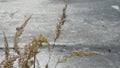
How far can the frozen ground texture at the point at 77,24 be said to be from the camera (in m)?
3.55

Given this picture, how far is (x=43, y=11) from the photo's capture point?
5.91 meters

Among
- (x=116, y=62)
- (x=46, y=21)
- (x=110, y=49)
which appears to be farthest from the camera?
(x=46, y=21)

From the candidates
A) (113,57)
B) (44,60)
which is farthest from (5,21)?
(113,57)

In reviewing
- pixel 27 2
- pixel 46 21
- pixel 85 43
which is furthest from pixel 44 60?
pixel 27 2

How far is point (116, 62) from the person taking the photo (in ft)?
10.9

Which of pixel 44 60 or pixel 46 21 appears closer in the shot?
pixel 44 60

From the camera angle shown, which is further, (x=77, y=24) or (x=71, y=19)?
(x=71, y=19)

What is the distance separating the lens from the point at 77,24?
493 centimetres

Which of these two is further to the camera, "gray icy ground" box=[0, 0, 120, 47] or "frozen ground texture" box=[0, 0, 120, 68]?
"gray icy ground" box=[0, 0, 120, 47]

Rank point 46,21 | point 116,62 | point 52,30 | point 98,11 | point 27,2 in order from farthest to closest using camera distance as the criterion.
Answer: point 27,2 < point 98,11 < point 46,21 < point 52,30 < point 116,62

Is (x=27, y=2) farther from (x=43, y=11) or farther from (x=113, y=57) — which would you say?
(x=113, y=57)

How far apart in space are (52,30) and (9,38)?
68 cm

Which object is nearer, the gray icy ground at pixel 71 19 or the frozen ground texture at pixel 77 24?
the frozen ground texture at pixel 77 24

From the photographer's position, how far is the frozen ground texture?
3549mm
